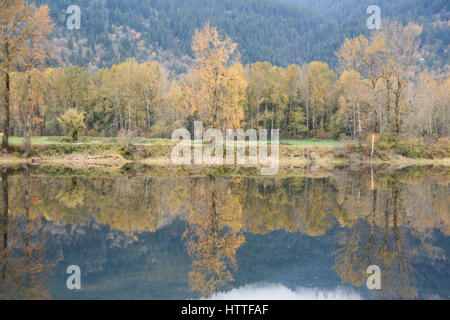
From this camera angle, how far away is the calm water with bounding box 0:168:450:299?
7703 mm

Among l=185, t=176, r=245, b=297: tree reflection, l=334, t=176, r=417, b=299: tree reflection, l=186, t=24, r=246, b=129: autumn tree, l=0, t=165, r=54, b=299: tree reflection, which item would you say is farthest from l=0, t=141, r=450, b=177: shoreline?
l=0, t=165, r=54, b=299: tree reflection

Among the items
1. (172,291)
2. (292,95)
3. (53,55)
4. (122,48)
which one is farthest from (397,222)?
(122,48)

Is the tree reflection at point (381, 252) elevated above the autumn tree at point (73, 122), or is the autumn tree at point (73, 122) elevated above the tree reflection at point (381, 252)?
the autumn tree at point (73, 122)

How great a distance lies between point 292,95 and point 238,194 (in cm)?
4915

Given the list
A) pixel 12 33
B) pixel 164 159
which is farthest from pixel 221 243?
pixel 12 33

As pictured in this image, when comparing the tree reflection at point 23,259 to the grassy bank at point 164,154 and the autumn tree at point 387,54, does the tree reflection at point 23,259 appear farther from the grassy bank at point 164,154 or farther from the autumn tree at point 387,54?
the autumn tree at point 387,54

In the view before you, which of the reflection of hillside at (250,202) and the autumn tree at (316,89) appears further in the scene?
the autumn tree at (316,89)

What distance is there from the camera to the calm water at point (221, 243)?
770 centimetres

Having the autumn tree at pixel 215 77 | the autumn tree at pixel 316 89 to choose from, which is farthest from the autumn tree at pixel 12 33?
the autumn tree at pixel 316 89

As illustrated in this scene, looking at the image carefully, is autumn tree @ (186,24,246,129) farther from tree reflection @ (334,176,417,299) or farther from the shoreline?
tree reflection @ (334,176,417,299)

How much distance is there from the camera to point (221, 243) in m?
10.3

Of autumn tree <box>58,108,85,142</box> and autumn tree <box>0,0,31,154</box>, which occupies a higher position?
autumn tree <box>0,0,31,154</box>

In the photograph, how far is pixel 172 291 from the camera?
7.59 m

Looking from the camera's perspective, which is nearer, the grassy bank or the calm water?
the calm water
